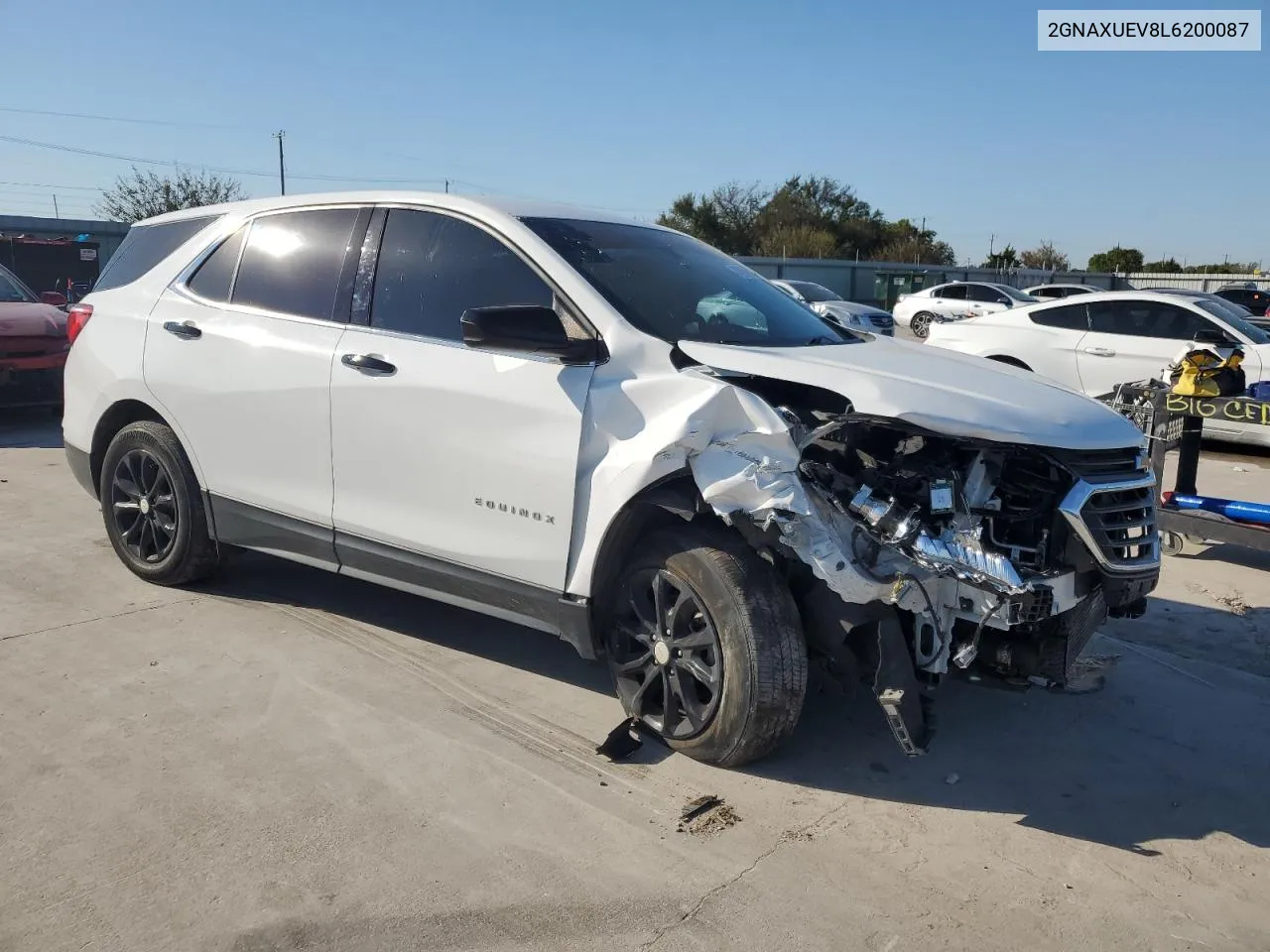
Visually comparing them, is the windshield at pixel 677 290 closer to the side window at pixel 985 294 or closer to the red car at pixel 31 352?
the red car at pixel 31 352

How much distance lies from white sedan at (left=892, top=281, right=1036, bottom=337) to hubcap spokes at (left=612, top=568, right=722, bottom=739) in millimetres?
22122

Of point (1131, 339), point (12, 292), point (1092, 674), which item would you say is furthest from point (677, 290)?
point (12, 292)

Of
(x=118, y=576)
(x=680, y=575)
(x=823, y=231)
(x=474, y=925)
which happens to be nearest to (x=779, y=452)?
(x=680, y=575)

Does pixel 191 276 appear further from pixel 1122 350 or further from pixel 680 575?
pixel 1122 350

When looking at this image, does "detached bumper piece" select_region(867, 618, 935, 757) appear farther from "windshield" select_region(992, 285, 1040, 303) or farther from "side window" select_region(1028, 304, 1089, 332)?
"windshield" select_region(992, 285, 1040, 303)

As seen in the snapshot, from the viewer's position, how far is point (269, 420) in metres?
4.64

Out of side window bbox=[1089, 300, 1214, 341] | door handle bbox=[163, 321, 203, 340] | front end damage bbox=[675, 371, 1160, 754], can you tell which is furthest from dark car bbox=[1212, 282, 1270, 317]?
door handle bbox=[163, 321, 203, 340]

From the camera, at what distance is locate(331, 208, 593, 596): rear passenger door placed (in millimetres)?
3811

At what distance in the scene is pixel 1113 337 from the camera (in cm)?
1087

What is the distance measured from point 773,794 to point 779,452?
46.1 inches

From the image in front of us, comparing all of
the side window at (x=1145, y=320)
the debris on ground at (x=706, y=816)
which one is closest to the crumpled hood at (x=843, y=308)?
the side window at (x=1145, y=320)

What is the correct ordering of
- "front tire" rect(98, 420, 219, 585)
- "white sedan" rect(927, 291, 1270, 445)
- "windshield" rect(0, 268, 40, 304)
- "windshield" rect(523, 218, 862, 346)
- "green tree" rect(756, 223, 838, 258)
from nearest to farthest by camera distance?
"windshield" rect(523, 218, 862, 346) < "front tire" rect(98, 420, 219, 585) < "white sedan" rect(927, 291, 1270, 445) < "windshield" rect(0, 268, 40, 304) < "green tree" rect(756, 223, 838, 258)

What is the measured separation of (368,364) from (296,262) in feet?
2.82

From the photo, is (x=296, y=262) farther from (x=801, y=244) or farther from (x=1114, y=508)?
(x=801, y=244)
